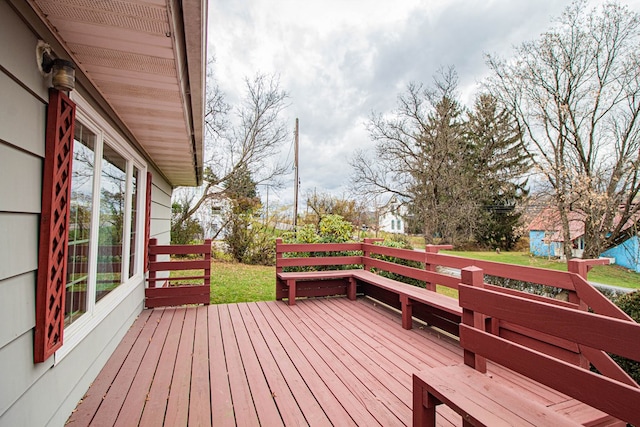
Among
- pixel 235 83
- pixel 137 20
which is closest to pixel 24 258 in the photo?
pixel 137 20

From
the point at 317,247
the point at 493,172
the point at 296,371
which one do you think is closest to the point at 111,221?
the point at 296,371

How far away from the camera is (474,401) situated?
1310 mm

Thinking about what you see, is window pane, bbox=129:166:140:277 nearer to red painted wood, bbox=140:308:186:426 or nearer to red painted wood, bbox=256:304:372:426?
red painted wood, bbox=140:308:186:426

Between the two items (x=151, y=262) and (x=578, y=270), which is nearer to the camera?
(x=578, y=270)

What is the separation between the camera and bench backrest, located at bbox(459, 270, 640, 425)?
100 cm

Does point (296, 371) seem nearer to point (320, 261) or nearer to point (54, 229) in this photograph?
point (54, 229)

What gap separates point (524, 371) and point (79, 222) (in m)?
2.80

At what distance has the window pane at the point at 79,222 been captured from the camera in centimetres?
199

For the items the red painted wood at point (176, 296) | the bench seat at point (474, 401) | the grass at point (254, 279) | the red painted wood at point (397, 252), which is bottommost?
the grass at point (254, 279)

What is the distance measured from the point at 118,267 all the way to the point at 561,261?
10418 millimetres

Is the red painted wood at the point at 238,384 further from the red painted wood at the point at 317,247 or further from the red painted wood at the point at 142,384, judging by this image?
the red painted wood at the point at 317,247

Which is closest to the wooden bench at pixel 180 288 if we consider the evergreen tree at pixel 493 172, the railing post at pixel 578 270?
the railing post at pixel 578 270

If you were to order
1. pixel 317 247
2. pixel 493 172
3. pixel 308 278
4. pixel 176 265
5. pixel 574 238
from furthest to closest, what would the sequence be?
pixel 493 172 < pixel 574 238 < pixel 317 247 < pixel 308 278 < pixel 176 265

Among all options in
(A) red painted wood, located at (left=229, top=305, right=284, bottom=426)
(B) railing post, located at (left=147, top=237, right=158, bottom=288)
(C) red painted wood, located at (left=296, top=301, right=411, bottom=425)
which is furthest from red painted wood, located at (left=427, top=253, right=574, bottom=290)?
(B) railing post, located at (left=147, top=237, right=158, bottom=288)
